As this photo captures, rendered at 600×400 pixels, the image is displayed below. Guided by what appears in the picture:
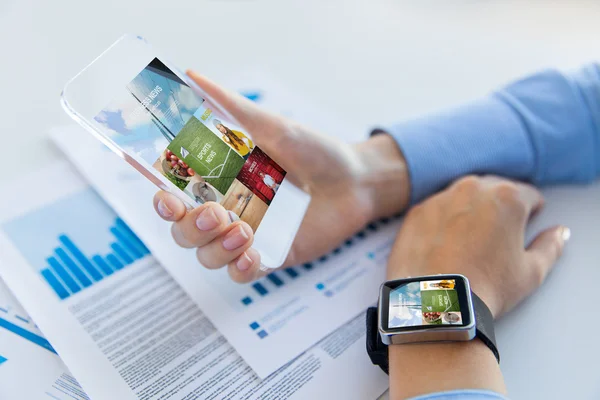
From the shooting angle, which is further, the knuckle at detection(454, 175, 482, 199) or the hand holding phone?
the knuckle at detection(454, 175, 482, 199)

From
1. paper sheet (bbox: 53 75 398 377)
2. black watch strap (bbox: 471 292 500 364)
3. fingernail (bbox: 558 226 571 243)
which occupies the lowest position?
fingernail (bbox: 558 226 571 243)

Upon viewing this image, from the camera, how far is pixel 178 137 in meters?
0.53

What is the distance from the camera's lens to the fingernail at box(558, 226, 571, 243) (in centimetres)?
66

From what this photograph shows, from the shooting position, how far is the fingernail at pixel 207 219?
0.52m

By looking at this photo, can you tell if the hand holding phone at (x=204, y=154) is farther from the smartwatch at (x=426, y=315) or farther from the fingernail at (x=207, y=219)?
the smartwatch at (x=426, y=315)

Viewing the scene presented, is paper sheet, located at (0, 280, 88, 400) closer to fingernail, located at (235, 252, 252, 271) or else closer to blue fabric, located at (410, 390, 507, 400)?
fingernail, located at (235, 252, 252, 271)

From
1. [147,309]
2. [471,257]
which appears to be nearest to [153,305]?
[147,309]

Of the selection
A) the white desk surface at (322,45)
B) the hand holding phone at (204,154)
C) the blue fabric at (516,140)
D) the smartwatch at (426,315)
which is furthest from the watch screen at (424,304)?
the white desk surface at (322,45)

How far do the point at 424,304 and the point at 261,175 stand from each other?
0.66 ft

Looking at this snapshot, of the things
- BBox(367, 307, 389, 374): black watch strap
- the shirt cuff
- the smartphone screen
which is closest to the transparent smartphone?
the smartphone screen

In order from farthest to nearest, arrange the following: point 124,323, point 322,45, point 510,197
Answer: point 322,45 < point 510,197 < point 124,323

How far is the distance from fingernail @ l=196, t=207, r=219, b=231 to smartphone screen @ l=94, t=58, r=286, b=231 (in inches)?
0.6

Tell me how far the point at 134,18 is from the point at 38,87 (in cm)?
21

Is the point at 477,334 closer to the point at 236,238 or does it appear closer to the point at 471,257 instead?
the point at 471,257
